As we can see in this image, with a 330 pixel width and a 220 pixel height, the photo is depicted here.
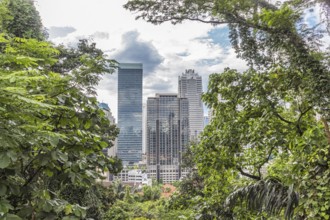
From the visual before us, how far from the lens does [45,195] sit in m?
1.28

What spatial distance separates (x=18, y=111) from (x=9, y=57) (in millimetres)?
306

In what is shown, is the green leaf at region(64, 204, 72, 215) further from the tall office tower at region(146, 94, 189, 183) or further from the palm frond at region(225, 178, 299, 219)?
the tall office tower at region(146, 94, 189, 183)

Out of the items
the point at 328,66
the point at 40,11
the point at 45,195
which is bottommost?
the point at 45,195

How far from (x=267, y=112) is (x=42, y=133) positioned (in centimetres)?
224

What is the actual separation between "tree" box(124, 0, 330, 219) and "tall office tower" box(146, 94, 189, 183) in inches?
1455

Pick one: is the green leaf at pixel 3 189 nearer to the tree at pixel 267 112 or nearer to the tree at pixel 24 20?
the tree at pixel 267 112

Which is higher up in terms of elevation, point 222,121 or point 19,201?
point 222,121

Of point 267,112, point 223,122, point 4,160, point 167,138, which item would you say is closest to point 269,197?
point 267,112

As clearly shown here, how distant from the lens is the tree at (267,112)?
2322mm

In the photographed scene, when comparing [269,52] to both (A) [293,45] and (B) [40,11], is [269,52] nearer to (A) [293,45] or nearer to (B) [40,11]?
(A) [293,45]

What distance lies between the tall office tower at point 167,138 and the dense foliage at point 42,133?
127 ft

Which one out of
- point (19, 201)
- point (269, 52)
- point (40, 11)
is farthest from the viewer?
point (40, 11)

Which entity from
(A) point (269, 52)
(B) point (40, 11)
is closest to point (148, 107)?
→ (B) point (40, 11)

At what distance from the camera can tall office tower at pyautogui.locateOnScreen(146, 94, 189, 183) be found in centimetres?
4291
